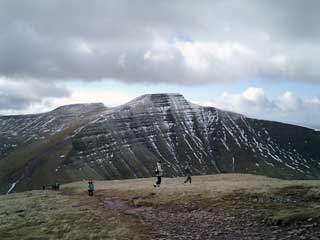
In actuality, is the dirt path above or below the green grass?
above

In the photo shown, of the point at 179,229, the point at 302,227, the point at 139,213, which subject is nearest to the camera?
the point at 302,227

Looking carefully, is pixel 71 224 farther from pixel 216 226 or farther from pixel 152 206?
pixel 216 226

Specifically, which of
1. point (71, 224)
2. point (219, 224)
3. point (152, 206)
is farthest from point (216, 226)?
point (71, 224)

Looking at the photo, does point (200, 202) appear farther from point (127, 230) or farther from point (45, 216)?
point (45, 216)

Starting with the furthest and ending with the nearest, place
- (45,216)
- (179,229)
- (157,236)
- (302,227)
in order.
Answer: (45,216) < (179,229) < (157,236) < (302,227)

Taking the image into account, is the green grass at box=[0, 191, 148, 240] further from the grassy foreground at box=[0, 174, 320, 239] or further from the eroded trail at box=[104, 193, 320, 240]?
the eroded trail at box=[104, 193, 320, 240]

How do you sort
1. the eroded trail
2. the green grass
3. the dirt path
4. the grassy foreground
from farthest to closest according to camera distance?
the green grass
the grassy foreground
the eroded trail
the dirt path

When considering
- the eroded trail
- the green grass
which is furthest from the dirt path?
the green grass

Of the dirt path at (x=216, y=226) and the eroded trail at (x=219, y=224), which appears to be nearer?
the dirt path at (x=216, y=226)

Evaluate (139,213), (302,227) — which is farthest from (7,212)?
(302,227)

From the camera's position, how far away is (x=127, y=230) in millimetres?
26422

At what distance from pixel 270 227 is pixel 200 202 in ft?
36.0

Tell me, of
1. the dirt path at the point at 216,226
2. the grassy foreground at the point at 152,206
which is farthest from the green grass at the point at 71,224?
the dirt path at the point at 216,226

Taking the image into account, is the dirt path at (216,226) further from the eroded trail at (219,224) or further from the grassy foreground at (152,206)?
the grassy foreground at (152,206)
